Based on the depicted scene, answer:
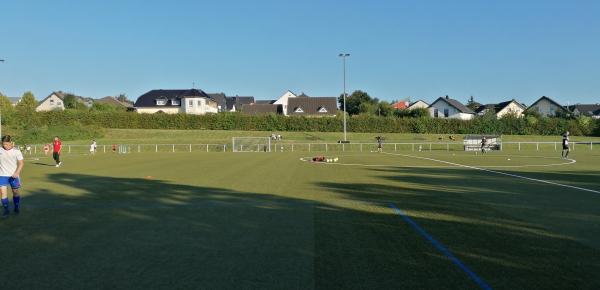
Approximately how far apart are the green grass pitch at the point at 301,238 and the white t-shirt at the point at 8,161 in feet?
3.65

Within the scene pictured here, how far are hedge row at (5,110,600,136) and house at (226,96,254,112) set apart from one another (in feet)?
190

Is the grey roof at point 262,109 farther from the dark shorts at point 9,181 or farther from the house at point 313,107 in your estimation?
the dark shorts at point 9,181

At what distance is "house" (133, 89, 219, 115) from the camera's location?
98.4 metres

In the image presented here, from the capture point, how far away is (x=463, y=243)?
7695 mm

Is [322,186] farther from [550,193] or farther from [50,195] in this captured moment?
[50,195]

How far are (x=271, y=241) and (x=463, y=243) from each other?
3.08 m

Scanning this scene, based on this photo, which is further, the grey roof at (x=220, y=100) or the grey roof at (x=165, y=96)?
the grey roof at (x=220, y=100)

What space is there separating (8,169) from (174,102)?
92247 mm

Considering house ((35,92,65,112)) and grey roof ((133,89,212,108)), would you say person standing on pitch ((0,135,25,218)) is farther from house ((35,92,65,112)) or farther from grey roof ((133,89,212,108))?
house ((35,92,65,112))

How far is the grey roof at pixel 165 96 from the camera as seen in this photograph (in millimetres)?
100231

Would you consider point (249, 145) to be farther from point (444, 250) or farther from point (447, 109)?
point (447, 109)

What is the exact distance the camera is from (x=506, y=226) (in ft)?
29.9

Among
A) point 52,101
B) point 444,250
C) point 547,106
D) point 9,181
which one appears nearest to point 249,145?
point 9,181

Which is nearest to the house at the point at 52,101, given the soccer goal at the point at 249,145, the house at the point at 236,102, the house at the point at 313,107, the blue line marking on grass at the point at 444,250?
the house at the point at 236,102
